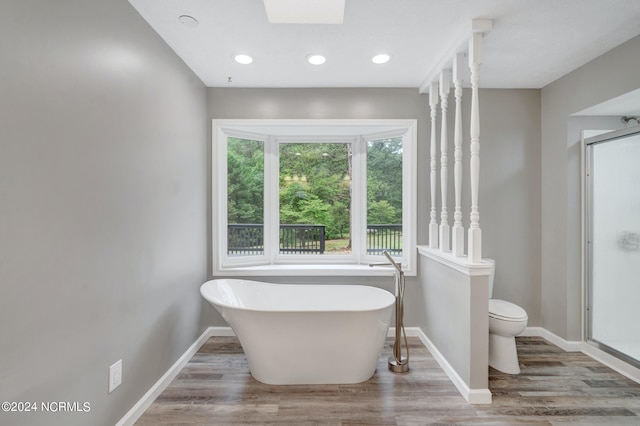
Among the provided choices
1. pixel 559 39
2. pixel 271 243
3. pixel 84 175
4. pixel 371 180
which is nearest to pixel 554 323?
pixel 371 180

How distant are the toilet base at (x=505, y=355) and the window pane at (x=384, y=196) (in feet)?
3.92

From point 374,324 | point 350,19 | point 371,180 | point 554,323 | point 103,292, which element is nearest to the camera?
point 103,292

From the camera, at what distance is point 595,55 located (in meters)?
2.37

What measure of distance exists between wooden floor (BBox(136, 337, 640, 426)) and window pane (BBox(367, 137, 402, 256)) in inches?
49.4

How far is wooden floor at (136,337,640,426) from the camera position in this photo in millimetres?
1837

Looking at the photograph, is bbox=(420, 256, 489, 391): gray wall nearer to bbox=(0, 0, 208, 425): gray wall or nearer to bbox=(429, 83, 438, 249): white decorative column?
bbox=(429, 83, 438, 249): white decorative column

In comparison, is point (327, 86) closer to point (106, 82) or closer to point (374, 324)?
point (106, 82)

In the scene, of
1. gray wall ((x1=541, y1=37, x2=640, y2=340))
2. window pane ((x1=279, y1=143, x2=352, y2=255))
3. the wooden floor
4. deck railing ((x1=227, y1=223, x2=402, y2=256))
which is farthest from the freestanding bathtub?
gray wall ((x1=541, y1=37, x2=640, y2=340))

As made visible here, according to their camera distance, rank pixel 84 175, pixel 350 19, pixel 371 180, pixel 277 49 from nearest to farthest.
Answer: pixel 84 175
pixel 350 19
pixel 277 49
pixel 371 180

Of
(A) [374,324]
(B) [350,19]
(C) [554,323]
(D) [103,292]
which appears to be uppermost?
(B) [350,19]

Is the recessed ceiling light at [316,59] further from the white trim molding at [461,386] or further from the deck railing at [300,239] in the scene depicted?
the white trim molding at [461,386]

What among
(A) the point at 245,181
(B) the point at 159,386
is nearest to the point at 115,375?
(B) the point at 159,386

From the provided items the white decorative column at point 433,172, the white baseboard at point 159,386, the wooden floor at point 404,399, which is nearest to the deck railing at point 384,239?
the white decorative column at point 433,172

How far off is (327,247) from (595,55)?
9.42 feet
